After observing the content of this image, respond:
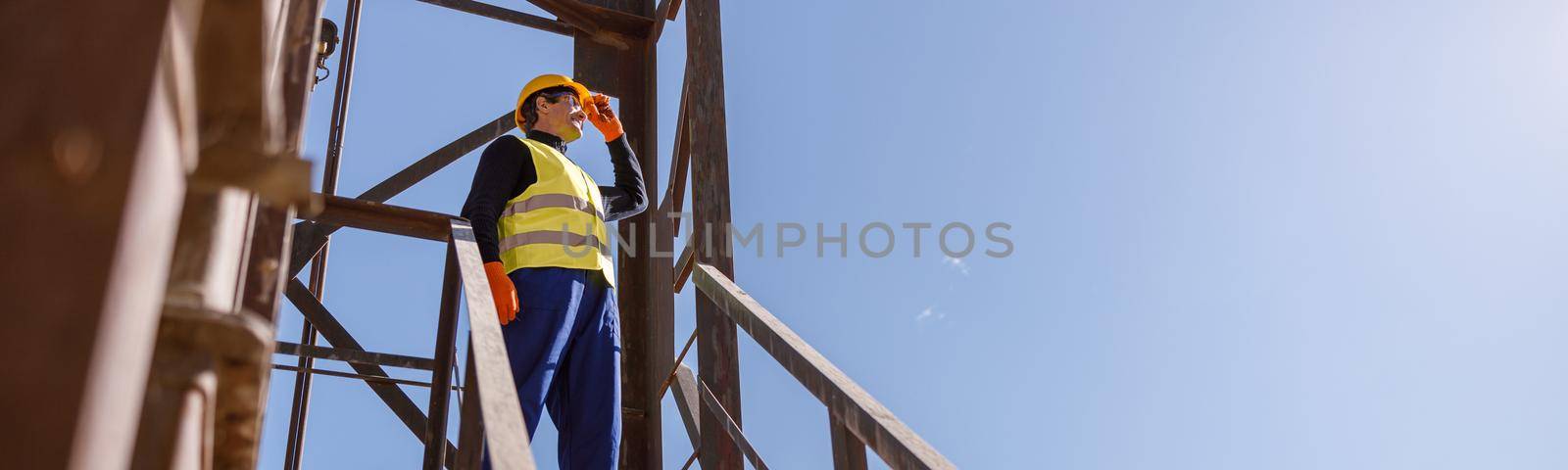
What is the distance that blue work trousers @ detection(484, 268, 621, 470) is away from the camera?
3617 millimetres

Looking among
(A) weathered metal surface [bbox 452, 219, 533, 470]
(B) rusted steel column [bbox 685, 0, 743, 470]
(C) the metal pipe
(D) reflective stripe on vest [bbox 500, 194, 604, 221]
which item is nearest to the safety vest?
(D) reflective stripe on vest [bbox 500, 194, 604, 221]

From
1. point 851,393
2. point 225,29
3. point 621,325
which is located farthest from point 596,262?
point 225,29

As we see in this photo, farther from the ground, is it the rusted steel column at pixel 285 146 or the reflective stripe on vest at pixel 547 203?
the reflective stripe on vest at pixel 547 203

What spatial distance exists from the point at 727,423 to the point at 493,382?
64.7 inches

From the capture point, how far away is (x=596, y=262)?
392 cm

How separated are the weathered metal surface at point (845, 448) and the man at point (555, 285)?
1.12 m

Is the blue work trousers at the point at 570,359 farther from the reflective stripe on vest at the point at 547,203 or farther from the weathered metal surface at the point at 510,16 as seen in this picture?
the weathered metal surface at the point at 510,16

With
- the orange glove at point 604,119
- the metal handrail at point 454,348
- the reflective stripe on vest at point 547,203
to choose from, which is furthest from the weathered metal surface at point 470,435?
the orange glove at point 604,119

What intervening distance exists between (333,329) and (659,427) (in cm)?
185

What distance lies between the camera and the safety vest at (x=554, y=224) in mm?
3869

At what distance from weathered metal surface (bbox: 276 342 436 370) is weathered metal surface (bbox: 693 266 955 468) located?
208cm

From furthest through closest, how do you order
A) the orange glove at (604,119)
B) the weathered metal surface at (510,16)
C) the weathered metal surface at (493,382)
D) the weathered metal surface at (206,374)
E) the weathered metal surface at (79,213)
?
the weathered metal surface at (510,16) → the orange glove at (604,119) → the weathered metal surface at (493,382) → the weathered metal surface at (206,374) → the weathered metal surface at (79,213)

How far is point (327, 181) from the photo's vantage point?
20.3 ft

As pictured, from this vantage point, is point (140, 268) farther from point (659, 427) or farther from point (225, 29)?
point (659, 427)
